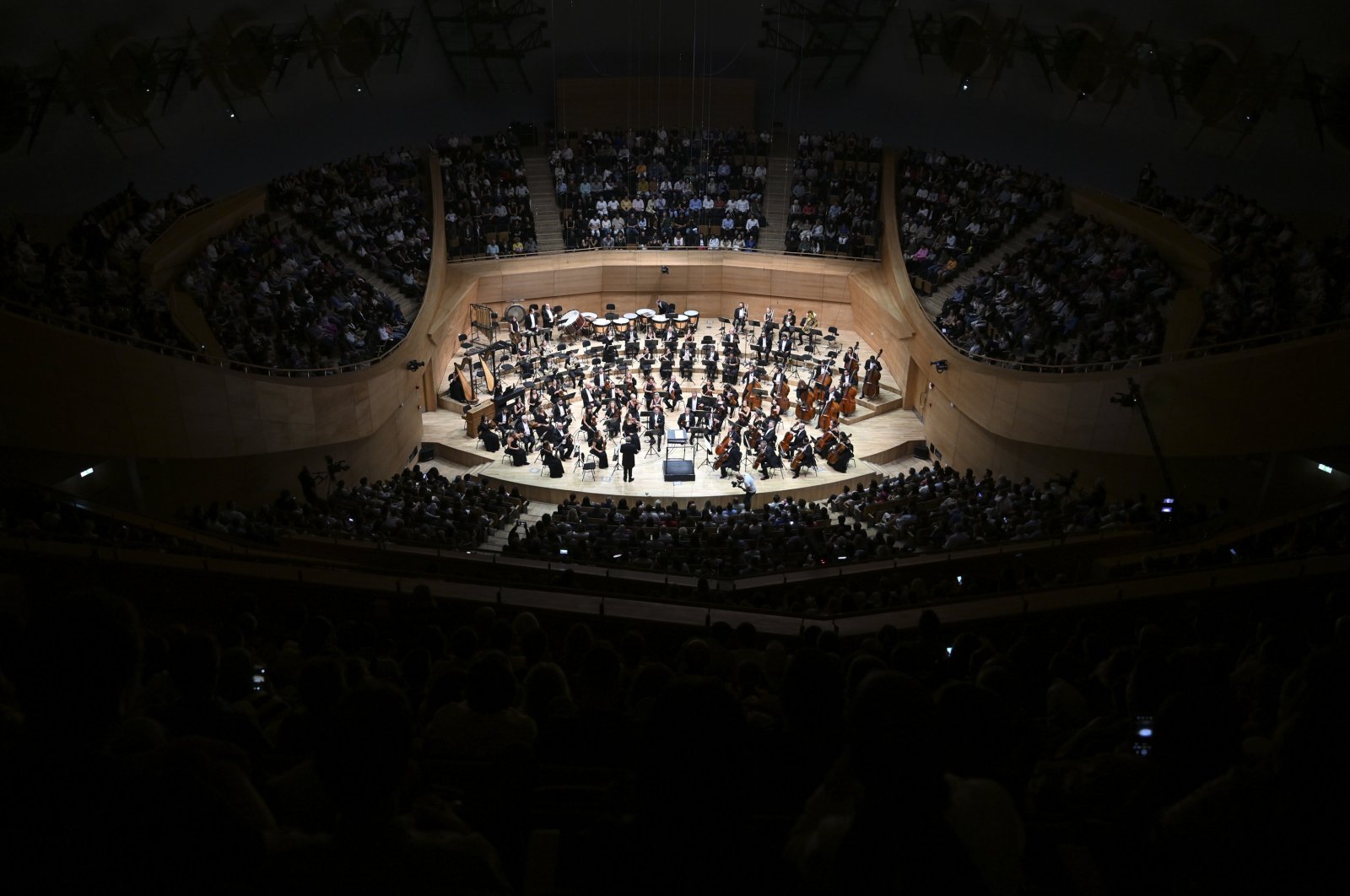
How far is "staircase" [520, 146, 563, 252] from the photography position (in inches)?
993

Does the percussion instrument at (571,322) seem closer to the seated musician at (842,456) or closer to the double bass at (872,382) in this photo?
the double bass at (872,382)

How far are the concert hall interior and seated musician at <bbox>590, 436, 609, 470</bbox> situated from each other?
0.07 metres

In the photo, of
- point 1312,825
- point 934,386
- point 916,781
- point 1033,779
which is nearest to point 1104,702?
point 1033,779

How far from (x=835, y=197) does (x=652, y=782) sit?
2449 centimetres

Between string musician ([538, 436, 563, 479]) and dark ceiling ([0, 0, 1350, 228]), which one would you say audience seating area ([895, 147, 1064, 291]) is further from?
string musician ([538, 436, 563, 479])

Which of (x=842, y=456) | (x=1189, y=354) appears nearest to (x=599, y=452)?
(x=842, y=456)

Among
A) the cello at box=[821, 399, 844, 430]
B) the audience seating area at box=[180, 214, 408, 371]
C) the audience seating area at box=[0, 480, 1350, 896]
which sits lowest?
the cello at box=[821, 399, 844, 430]

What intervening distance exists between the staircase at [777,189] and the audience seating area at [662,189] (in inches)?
8.7

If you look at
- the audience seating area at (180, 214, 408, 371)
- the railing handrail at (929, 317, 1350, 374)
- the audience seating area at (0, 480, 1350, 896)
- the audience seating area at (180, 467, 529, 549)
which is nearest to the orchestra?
the audience seating area at (180, 467, 529, 549)

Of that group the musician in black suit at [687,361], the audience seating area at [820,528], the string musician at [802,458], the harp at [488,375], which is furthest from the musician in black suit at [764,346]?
the audience seating area at [820,528]

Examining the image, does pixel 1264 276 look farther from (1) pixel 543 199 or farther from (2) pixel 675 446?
(1) pixel 543 199

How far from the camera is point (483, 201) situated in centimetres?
2448

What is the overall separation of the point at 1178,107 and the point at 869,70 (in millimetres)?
9007

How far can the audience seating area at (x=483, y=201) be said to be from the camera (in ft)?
78.6
